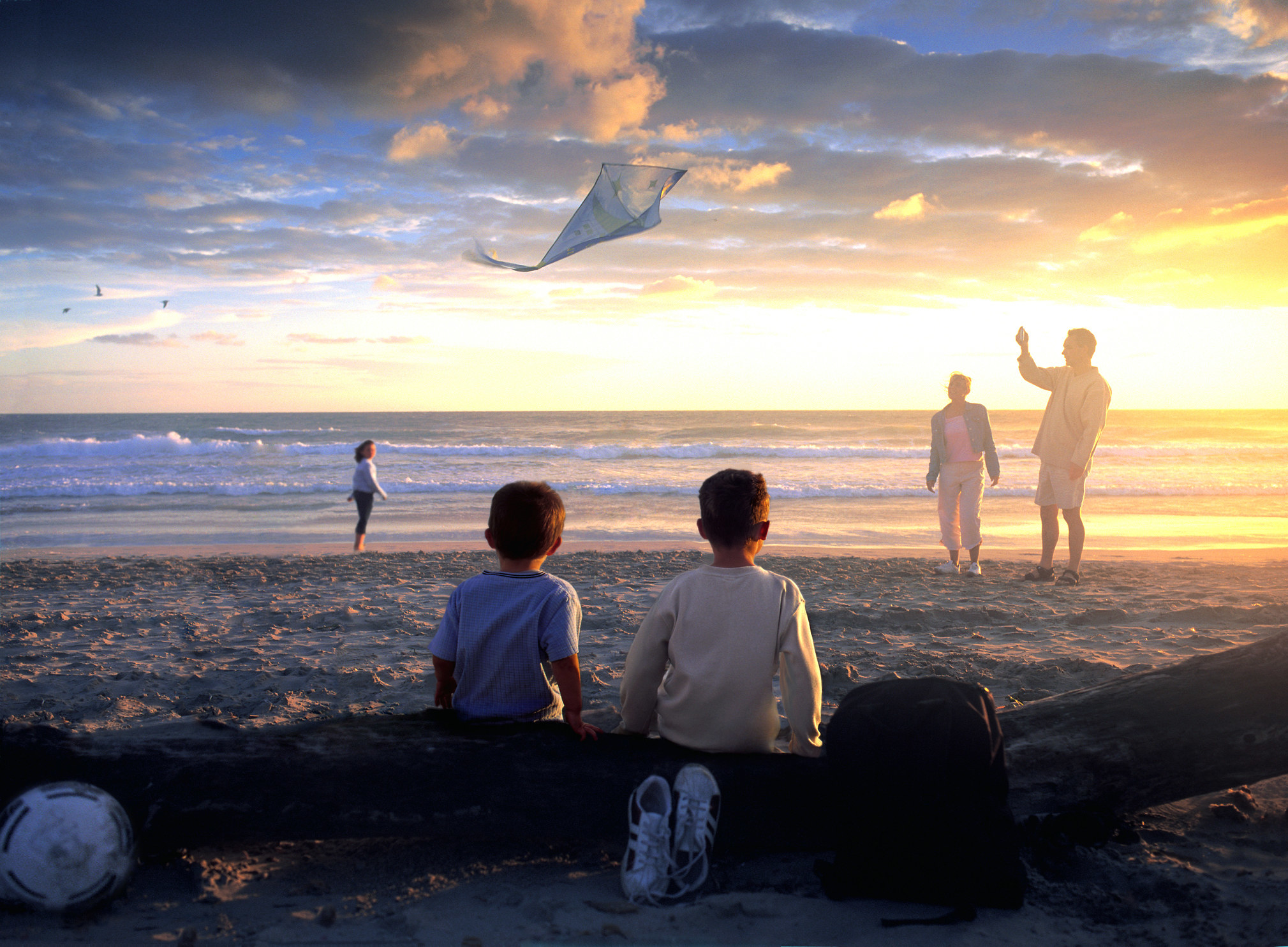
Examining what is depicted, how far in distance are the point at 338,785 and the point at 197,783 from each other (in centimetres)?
42

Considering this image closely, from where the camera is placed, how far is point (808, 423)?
46594 mm

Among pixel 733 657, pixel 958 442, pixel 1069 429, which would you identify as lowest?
pixel 733 657

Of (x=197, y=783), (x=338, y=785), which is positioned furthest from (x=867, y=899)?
(x=197, y=783)

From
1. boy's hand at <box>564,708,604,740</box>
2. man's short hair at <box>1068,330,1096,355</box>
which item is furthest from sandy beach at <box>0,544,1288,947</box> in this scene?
man's short hair at <box>1068,330,1096,355</box>

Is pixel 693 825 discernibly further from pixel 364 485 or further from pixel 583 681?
pixel 364 485

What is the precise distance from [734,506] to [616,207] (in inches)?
93.6

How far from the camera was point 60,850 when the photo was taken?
2092mm

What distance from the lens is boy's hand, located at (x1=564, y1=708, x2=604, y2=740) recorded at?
251 centimetres

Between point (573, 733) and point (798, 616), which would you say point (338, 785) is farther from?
point (798, 616)

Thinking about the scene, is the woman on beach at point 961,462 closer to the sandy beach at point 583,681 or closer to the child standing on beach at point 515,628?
the sandy beach at point 583,681

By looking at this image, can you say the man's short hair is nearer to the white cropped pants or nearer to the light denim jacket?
the light denim jacket

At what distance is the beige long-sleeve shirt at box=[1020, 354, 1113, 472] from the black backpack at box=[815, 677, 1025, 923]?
4789 mm

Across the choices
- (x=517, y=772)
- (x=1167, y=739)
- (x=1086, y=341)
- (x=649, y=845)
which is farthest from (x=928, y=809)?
(x=1086, y=341)

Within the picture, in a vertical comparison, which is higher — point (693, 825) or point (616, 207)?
point (616, 207)
